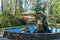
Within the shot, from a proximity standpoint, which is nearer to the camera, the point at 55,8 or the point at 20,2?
the point at 55,8

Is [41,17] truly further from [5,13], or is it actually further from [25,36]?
[5,13]

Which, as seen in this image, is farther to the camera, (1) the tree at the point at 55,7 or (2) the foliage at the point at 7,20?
(1) the tree at the point at 55,7

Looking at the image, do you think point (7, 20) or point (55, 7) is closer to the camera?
point (7, 20)

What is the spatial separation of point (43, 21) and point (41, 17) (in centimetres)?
34

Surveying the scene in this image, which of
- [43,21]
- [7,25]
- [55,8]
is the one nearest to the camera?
[43,21]

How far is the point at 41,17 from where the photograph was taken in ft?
27.0

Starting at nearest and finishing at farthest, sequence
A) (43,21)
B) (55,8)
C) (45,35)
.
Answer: (45,35), (43,21), (55,8)

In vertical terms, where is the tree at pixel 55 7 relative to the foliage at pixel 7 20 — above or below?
above

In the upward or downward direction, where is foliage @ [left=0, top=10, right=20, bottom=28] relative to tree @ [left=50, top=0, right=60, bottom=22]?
downward

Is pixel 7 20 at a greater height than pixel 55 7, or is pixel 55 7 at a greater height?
pixel 55 7

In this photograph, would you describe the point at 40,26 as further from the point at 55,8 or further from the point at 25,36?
the point at 55,8

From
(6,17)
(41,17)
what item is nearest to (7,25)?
(6,17)

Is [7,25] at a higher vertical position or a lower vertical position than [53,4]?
lower

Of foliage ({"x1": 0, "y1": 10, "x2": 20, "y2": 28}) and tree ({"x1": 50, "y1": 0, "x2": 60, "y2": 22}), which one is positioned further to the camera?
tree ({"x1": 50, "y1": 0, "x2": 60, "y2": 22})
